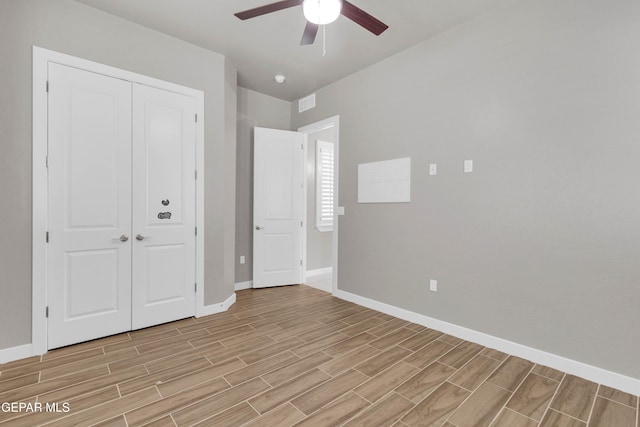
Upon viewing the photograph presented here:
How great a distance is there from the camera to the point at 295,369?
2242mm

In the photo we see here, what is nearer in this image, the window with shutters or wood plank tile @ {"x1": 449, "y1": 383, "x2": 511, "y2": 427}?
wood plank tile @ {"x1": 449, "y1": 383, "x2": 511, "y2": 427}

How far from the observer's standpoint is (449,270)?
292cm

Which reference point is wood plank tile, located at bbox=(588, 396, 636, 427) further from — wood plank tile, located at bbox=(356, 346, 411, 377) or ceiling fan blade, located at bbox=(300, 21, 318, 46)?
ceiling fan blade, located at bbox=(300, 21, 318, 46)

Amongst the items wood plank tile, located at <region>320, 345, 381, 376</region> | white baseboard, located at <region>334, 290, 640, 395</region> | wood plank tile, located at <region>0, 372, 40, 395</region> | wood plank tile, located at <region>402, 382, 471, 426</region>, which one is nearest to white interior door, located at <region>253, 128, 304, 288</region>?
white baseboard, located at <region>334, 290, 640, 395</region>

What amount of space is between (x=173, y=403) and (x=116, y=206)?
1852 mm

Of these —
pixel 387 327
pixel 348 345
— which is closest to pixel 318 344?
pixel 348 345

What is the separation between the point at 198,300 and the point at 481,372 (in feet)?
9.18

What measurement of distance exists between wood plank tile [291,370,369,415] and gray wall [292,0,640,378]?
4.31 ft

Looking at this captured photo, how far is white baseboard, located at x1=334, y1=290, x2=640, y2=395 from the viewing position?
6.64ft

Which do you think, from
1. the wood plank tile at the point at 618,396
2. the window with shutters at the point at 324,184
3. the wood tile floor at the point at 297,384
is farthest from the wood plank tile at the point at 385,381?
the window with shutters at the point at 324,184

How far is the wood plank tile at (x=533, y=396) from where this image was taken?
5.92 ft

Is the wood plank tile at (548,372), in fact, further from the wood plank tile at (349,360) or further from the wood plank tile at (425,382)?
the wood plank tile at (349,360)

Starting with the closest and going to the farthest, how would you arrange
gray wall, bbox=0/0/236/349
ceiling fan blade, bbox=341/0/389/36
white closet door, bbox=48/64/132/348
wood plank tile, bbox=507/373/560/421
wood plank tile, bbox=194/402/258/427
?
wood plank tile, bbox=194/402/258/427 < wood plank tile, bbox=507/373/560/421 < ceiling fan blade, bbox=341/0/389/36 < gray wall, bbox=0/0/236/349 < white closet door, bbox=48/64/132/348

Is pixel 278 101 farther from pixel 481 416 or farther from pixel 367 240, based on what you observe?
pixel 481 416
